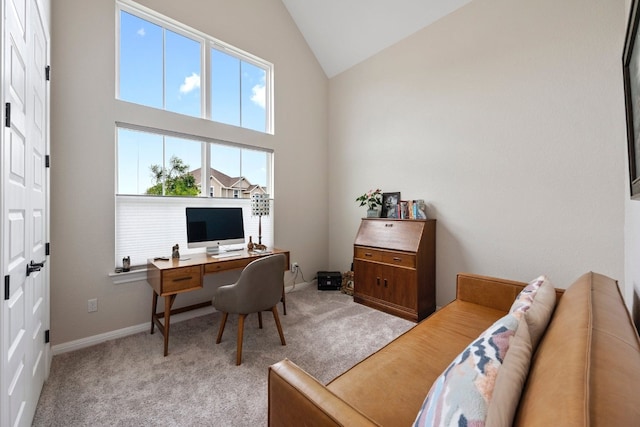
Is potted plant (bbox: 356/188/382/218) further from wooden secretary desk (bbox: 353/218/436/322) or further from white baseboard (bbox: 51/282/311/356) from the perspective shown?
white baseboard (bbox: 51/282/311/356)

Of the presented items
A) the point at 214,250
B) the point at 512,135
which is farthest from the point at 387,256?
the point at 214,250

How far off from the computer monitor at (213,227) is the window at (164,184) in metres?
0.35

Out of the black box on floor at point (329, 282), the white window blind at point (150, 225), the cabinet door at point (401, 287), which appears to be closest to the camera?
the white window blind at point (150, 225)

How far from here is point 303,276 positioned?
13.3ft

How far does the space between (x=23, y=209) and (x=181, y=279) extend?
3.88 feet

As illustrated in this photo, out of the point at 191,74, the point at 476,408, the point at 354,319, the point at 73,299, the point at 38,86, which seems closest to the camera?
the point at 476,408

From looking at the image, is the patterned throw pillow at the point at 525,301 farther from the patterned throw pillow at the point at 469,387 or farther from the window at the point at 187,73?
the window at the point at 187,73

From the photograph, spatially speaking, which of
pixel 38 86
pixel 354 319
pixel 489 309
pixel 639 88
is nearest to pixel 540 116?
pixel 639 88

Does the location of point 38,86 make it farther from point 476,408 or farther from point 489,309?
point 489,309

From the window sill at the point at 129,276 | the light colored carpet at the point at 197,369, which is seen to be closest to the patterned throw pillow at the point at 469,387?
the light colored carpet at the point at 197,369

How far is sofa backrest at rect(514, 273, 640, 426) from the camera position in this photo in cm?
43

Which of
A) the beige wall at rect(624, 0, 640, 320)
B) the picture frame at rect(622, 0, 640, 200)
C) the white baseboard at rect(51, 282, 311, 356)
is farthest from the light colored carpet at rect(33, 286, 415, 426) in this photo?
the picture frame at rect(622, 0, 640, 200)

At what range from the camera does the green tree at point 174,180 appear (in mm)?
2787

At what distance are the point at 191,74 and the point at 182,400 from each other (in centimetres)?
319
